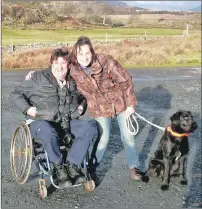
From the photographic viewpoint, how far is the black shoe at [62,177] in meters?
4.41

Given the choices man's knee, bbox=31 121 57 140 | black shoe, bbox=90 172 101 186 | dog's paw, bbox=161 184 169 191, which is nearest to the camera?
man's knee, bbox=31 121 57 140

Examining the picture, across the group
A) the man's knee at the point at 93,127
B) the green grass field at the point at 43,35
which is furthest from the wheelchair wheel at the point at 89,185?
the green grass field at the point at 43,35

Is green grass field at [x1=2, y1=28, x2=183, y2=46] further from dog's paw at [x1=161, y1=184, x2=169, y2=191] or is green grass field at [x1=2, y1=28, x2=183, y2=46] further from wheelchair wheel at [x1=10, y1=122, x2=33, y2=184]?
dog's paw at [x1=161, y1=184, x2=169, y2=191]

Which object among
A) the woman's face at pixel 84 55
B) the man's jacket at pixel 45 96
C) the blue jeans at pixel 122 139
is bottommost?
the blue jeans at pixel 122 139

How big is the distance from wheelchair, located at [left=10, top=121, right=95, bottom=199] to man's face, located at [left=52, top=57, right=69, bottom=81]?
650 mm

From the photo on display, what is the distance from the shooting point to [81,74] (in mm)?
4648

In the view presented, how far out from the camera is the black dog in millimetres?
4770

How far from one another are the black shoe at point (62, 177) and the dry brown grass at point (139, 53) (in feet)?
43.8

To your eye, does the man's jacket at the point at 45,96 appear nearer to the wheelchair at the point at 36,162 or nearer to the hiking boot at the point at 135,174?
the wheelchair at the point at 36,162

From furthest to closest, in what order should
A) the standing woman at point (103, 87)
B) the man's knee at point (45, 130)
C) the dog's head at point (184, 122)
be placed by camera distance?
the dog's head at point (184, 122)
the standing woman at point (103, 87)
the man's knee at point (45, 130)

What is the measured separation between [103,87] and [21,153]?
4.19 ft

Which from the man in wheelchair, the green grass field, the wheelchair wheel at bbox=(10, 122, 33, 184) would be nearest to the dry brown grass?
the green grass field

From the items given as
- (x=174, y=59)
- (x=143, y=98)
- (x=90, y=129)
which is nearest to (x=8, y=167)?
(x=90, y=129)

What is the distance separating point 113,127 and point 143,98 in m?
3.37
